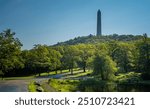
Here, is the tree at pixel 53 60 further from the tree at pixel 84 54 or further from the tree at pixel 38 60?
the tree at pixel 84 54

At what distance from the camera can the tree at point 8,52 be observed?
7.82 metres

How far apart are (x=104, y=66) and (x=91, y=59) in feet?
4.11

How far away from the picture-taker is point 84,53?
59.3 feet

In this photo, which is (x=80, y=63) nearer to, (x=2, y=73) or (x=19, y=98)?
(x=2, y=73)

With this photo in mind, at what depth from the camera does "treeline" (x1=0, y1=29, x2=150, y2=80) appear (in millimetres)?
9180

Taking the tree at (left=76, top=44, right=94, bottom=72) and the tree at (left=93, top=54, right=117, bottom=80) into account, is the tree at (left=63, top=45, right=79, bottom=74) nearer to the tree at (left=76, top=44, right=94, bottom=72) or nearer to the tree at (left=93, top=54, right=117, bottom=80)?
the tree at (left=76, top=44, right=94, bottom=72)

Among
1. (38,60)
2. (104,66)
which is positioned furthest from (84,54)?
(38,60)

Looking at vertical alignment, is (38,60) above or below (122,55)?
below

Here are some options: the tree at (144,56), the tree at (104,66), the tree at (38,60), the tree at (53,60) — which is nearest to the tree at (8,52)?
the tree at (38,60)

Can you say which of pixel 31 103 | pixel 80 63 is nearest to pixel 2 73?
pixel 31 103

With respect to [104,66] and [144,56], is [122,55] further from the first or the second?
[104,66]

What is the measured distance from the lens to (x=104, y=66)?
51.8 feet

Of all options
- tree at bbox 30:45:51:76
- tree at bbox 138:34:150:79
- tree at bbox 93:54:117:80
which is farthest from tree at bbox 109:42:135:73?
tree at bbox 30:45:51:76

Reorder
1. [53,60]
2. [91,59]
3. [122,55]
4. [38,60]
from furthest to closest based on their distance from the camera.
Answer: [122,55] < [91,59] < [53,60] < [38,60]
